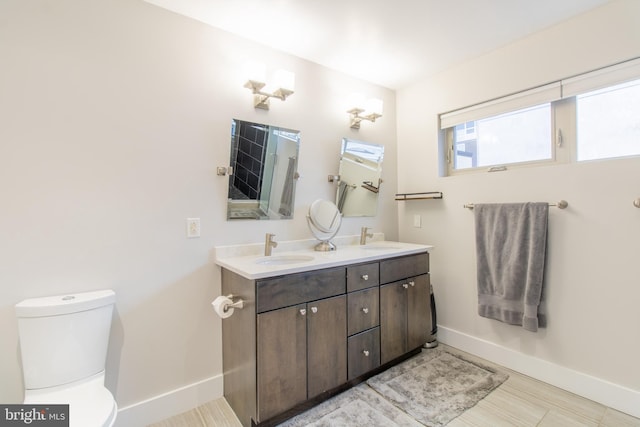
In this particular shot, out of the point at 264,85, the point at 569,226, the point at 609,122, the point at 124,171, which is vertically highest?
the point at 264,85

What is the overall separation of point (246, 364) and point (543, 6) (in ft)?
8.63

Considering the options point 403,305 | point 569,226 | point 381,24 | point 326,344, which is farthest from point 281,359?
point 381,24

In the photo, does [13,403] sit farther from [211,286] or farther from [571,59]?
[571,59]

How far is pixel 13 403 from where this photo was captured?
129cm

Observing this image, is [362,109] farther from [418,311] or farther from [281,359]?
[281,359]

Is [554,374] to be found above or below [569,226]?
below

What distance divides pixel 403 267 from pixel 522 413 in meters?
1.03

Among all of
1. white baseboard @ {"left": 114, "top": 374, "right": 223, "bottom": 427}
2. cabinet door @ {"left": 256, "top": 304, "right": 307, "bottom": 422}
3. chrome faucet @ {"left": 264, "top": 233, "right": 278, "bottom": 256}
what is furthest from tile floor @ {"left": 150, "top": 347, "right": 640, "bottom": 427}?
chrome faucet @ {"left": 264, "top": 233, "right": 278, "bottom": 256}

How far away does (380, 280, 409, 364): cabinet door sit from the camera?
1965 millimetres

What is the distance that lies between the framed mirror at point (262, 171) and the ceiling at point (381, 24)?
0.61 m

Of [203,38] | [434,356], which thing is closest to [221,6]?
[203,38]

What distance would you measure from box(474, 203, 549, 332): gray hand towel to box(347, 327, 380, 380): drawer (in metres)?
0.89

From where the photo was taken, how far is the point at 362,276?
1.85 m

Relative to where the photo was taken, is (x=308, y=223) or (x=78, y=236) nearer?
(x=78, y=236)
